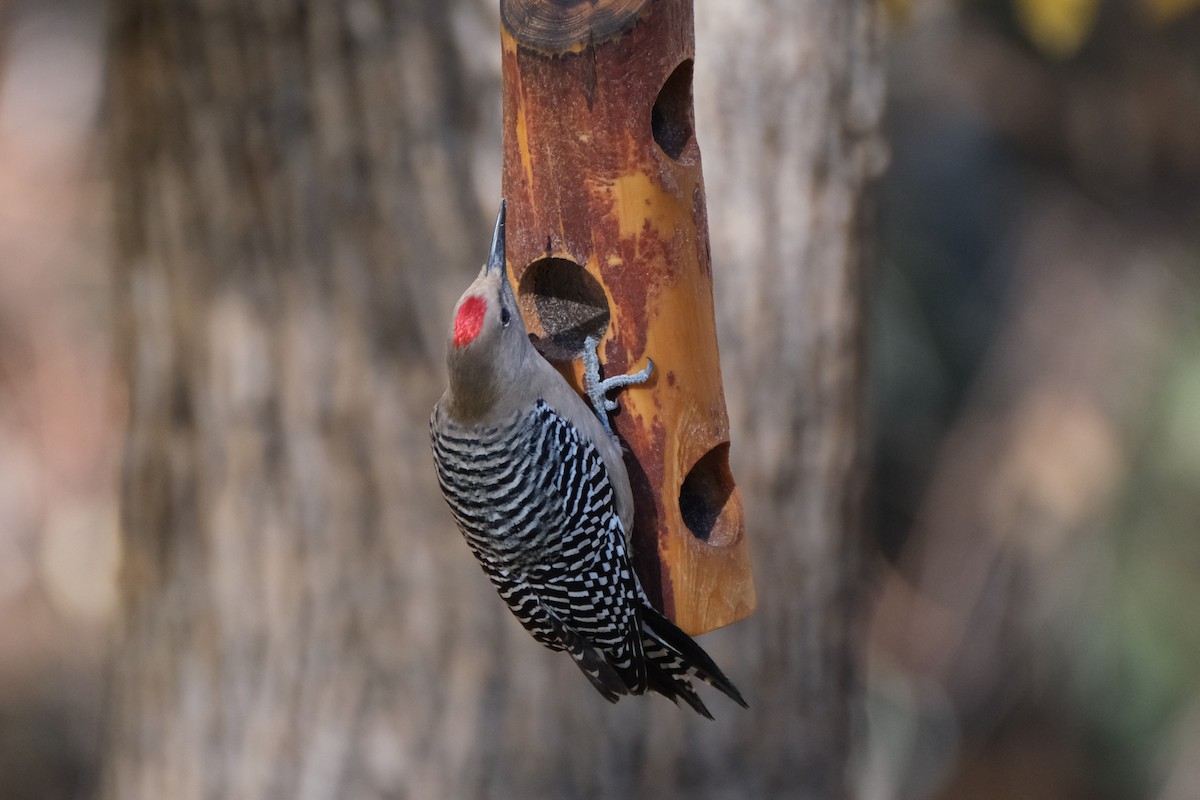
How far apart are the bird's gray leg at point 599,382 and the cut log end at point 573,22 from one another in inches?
23.9

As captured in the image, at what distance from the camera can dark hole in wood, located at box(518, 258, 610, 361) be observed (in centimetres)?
261

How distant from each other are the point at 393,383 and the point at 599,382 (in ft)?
4.68

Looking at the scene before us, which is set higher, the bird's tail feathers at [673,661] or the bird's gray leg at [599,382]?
the bird's gray leg at [599,382]

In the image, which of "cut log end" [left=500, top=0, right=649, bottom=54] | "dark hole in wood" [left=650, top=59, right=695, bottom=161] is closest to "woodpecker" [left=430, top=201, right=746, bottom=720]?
"cut log end" [left=500, top=0, right=649, bottom=54]

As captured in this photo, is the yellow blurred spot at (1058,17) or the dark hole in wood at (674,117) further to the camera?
the yellow blurred spot at (1058,17)

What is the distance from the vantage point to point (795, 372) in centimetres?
396

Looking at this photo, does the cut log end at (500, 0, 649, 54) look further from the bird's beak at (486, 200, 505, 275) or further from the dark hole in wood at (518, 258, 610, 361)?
the dark hole in wood at (518, 258, 610, 361)

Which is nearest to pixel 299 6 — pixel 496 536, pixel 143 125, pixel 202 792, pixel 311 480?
pixel 143 125

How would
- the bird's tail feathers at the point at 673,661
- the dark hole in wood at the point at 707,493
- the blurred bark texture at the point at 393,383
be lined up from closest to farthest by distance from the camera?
1. the bird's tail feathers at the point at 673,661
2. the dark hole in wood at the point at 707,493
3. the blurred bark texture at the point at 393,383

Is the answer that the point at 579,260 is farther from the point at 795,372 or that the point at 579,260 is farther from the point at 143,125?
the point at 143,125

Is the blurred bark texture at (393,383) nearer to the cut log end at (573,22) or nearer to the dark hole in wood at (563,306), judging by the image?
the dark hole in wood at (563,306)

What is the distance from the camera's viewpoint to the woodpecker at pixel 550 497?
239 cm

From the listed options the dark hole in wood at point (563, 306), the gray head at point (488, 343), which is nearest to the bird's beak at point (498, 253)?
the gray head at point (488, 343)

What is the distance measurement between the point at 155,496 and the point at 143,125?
47.5 inches
